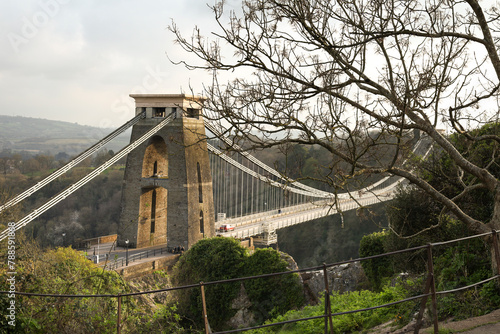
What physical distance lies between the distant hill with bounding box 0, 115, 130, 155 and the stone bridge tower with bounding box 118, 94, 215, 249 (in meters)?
30.9

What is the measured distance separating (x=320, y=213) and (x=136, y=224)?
1247 centimetres

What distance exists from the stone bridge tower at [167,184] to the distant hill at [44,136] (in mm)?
30870

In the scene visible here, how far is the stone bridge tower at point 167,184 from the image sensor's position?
16.6 m

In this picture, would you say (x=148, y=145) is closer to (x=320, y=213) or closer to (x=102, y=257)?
(x=102, y=257)

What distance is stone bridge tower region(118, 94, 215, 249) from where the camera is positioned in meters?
16.6

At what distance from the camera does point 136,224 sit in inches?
672

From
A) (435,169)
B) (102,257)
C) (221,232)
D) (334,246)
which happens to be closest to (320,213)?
(221,232)

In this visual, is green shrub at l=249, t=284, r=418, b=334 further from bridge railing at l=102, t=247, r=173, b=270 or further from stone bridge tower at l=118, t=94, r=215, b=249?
stone bridge tower at l=118, t=94, r=215, b=249

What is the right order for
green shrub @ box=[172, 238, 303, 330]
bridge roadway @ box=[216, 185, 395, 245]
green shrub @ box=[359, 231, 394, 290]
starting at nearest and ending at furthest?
1. green shrub @ box=[359, 231, 394, 290]
2. green shrub @ box=[172, 238, 303, 330]
3. bridge roadway @ box=[216, 185, 395, 245]

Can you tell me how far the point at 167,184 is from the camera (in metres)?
16.9

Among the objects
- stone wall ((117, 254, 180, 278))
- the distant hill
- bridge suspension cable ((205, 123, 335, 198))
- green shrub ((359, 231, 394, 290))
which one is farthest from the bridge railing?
the distant hill

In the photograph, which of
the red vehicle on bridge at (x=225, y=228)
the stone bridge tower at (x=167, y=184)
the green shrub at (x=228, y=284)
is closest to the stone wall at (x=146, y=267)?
the stone bridge tower at (x=167, y=184)

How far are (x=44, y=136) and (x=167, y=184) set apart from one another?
44339mm

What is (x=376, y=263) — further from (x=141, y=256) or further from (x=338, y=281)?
(x=141, y=256)
